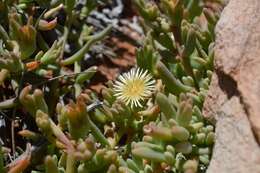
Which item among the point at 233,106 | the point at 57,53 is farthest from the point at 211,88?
the point at 57,53

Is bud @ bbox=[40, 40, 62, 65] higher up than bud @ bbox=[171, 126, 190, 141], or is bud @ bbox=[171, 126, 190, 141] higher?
bud @ bbox=[40, 40, 62, 65]

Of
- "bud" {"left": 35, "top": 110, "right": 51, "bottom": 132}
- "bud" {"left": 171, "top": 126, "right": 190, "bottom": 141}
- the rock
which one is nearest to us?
the rock

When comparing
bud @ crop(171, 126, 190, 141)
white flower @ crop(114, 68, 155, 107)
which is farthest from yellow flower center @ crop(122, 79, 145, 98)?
bud @ crop(171, 126, 190, 141)

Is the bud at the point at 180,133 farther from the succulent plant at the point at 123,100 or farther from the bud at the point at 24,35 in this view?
the bud at the point at 24,35

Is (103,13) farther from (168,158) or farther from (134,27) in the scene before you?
(168,158)

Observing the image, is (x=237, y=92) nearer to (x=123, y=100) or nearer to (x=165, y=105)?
(x=165, y=105)

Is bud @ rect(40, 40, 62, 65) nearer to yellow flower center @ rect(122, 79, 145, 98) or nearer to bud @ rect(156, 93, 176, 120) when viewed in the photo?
yellow flower center @ rect(122, 79, 145, 98)

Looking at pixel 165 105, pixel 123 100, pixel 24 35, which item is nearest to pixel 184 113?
pixel 165 105
